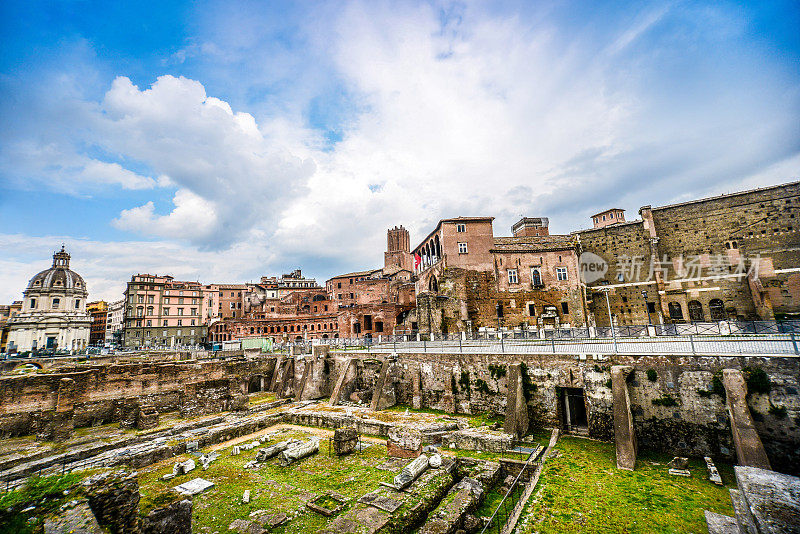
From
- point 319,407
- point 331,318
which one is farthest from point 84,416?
point 331,318

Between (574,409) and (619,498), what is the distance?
19.7 feet

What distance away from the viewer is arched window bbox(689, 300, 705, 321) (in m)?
29.2

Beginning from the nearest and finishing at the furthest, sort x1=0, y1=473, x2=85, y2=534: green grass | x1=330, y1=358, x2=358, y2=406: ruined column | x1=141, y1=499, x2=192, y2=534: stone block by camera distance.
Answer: x1=0, y1=473, x2=85, y2=534: green grass, x1=141, y1=499, x2=192, y2=534: stone block, x1=330, y1=358, x2=358, y2=406: ruined column

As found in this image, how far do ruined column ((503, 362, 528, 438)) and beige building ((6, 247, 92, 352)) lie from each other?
6297cm

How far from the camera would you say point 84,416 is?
61.6 feet

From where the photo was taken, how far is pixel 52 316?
51688 mm

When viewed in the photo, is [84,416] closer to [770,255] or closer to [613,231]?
[613,231]

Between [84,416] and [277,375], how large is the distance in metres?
13.0

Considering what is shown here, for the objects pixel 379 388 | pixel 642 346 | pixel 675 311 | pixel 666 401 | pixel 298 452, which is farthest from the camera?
pixel 675 311

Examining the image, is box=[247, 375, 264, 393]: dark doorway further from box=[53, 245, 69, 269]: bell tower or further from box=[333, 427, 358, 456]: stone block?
box=[53, 245, 69, 269]: bell tower

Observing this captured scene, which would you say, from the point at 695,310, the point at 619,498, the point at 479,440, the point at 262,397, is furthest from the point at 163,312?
the point at 695,310

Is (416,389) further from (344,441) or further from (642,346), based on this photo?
(642,346)

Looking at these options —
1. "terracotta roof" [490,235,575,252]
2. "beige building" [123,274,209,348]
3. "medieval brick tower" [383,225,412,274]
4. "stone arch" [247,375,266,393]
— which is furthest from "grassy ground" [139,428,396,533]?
"medieval brick tower" [383,225,412,274]

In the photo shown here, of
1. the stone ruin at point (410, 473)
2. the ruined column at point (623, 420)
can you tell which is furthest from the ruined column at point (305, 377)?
the ruined column at point (623, 420)
